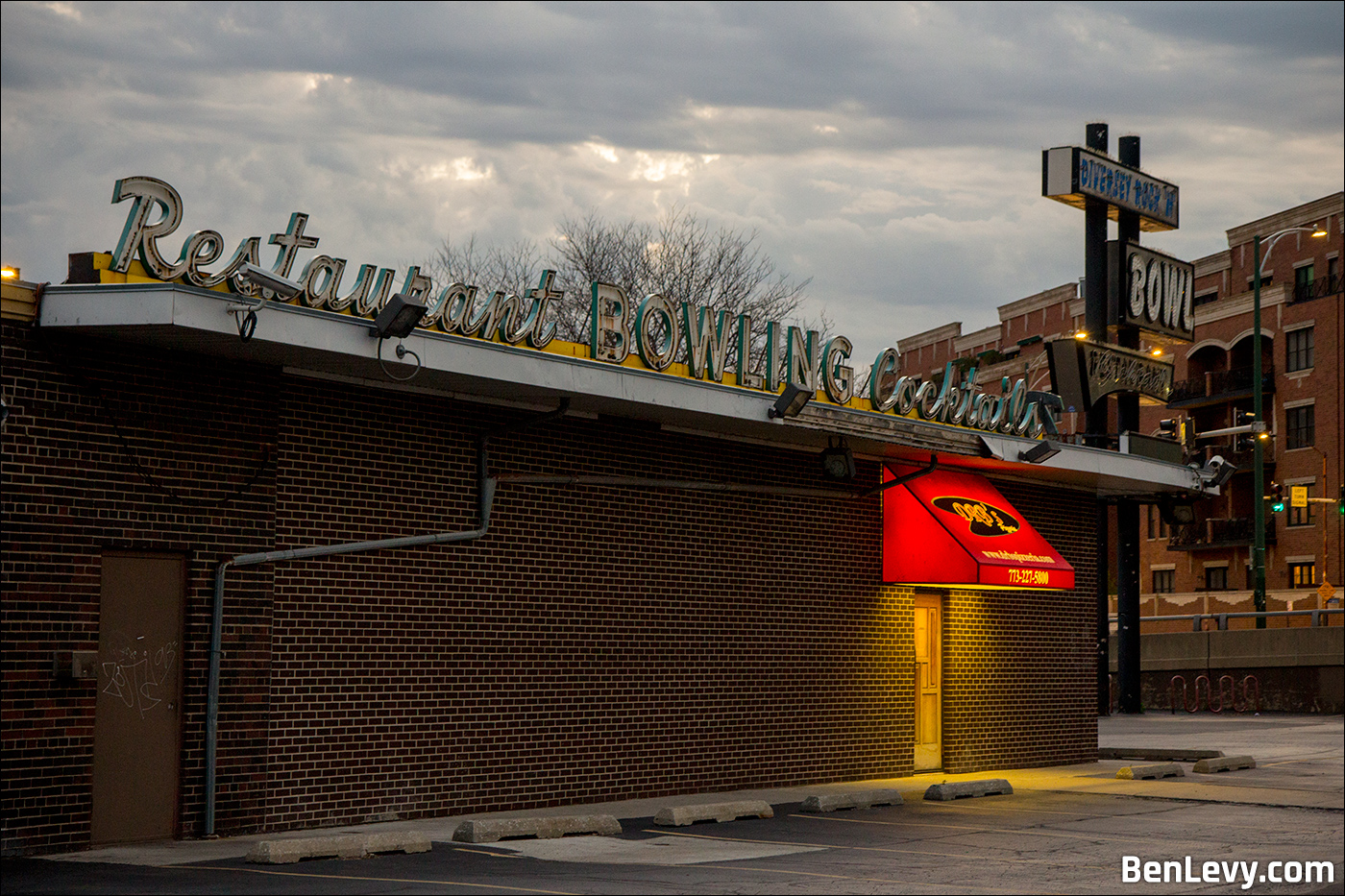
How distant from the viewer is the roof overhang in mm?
12133

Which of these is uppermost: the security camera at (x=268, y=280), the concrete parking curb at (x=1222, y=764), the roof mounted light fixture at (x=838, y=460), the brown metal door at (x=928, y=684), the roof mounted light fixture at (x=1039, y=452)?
the security camera at (x=268, y=280)

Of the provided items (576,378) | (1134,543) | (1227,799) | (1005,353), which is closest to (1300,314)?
(1005,353)

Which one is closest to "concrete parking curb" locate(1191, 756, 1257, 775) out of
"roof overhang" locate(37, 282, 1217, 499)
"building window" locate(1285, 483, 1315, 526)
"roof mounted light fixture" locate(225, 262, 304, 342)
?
"roof overhang" locate(37, 282, 1217, 499)

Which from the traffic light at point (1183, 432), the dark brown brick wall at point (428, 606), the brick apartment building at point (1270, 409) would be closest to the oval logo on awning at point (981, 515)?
the dark brown brick wall at point (428, 606)

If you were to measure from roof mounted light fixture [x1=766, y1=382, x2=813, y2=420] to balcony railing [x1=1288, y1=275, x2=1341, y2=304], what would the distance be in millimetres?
47598

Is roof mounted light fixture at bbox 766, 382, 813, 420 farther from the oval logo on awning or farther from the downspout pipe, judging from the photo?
the oval logo on awning

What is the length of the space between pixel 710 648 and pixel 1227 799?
21.3ft

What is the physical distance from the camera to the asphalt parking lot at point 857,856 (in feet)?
35.4

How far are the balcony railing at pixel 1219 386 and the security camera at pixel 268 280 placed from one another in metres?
55.6

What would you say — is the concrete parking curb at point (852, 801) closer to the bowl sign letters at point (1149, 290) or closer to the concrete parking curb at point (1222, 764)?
the concrete parking curb at point (1222, 764)

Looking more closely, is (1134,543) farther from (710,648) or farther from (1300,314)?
(1300,314)

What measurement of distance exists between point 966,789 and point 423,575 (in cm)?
743

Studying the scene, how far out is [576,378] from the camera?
15.4 meters

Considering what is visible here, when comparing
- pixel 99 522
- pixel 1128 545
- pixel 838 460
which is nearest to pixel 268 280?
pixel 99 522
